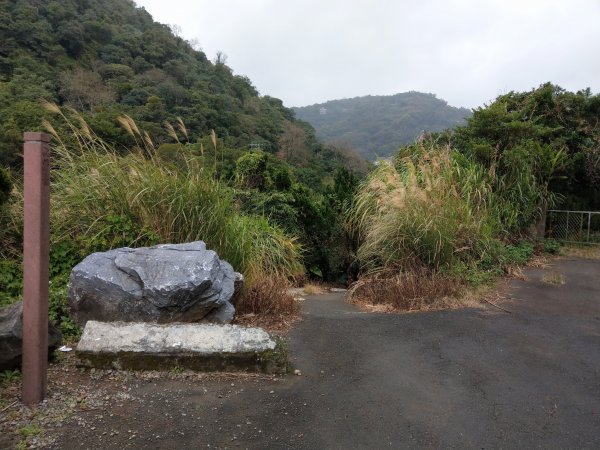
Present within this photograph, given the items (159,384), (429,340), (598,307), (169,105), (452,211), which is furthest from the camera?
(169,105)

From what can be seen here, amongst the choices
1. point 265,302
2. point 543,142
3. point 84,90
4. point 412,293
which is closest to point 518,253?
point 412,293

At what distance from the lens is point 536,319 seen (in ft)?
16.2

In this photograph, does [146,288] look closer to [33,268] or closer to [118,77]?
[33,268]

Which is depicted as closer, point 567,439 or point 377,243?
point 567,439

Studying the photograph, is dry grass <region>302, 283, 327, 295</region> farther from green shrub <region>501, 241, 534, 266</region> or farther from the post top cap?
the post top cap

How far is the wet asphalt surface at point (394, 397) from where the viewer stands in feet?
8.71

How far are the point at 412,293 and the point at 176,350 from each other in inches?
125

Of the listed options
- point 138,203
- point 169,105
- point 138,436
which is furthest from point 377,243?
point 169,105

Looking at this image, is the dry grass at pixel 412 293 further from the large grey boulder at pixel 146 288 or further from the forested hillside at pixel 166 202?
the large grey boulder at pixel 146 288

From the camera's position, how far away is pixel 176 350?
11.4 ft

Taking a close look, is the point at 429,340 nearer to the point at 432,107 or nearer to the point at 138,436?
the point at 138,436

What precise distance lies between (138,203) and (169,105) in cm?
2358

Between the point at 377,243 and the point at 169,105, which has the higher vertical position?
the point at 169,105

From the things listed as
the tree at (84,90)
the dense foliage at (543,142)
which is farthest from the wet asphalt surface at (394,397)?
the tree at (84,90)
